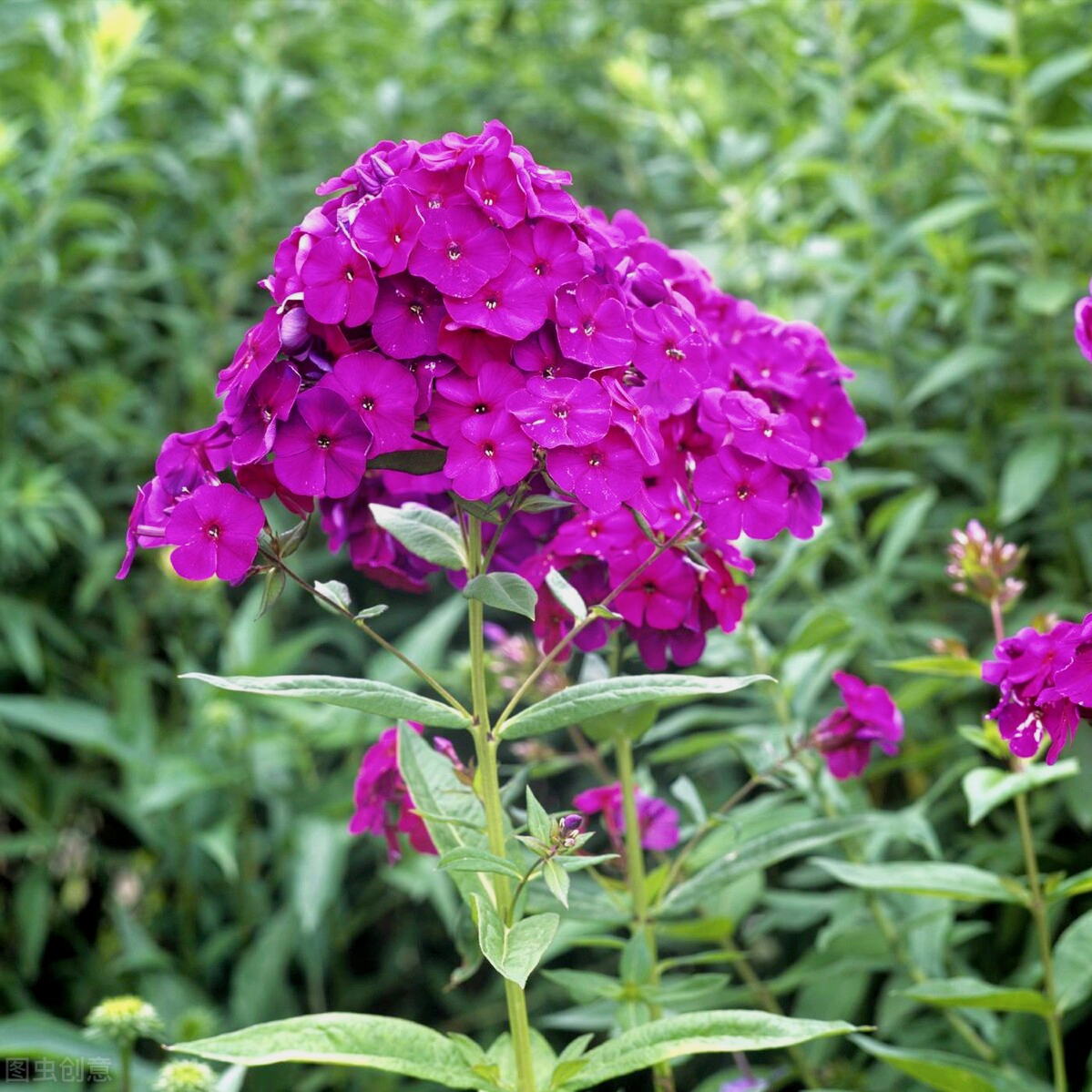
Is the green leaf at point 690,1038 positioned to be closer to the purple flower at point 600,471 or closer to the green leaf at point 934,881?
the green leaf at point 934,881

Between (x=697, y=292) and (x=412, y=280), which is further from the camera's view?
(x=697, y=292)

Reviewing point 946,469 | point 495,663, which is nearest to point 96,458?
point 495,663

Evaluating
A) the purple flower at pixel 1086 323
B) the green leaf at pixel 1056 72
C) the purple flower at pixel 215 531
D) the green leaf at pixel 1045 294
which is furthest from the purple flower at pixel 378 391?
the green leaf at pixel 1056 72

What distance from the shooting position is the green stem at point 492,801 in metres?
1.06

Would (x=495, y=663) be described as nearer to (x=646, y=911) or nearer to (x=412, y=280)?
(x=646, y=911)

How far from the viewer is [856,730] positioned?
1.38m

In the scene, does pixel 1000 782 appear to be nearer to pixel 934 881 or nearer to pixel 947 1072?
pixel 934 881

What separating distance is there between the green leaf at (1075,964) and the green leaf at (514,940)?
0.67 m

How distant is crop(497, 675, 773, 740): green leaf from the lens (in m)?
1.00

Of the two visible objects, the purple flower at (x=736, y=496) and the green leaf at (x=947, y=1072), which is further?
the green leaf at (x=947, y=1072)

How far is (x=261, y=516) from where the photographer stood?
99 centimetres

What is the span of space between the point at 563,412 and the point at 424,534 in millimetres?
200

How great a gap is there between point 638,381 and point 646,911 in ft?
1.84

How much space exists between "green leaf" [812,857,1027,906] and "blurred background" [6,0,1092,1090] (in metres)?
0.39
